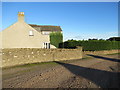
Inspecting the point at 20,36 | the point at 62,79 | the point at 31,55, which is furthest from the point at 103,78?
the point at 20,36

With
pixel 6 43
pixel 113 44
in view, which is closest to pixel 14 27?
pixel 6 43

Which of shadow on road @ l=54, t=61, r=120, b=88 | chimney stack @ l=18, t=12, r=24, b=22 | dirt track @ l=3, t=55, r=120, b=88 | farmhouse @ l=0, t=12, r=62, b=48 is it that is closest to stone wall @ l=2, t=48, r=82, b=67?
dirt track @ l=3, t=55, r=120, b=88

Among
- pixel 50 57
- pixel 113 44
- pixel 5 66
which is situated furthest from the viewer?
pixel 113 44

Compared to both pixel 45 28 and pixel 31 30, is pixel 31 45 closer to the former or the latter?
pixel 31 30

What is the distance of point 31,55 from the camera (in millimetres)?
12961

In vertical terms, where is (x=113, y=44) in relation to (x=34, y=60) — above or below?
above

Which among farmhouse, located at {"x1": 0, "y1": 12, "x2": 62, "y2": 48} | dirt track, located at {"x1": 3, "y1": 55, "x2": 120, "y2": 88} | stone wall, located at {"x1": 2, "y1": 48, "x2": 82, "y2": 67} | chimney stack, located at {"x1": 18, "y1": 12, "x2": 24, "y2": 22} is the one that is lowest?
dirt track, located at {"x1": 3, "y1": 55, "x2": 120, "y2": 88}

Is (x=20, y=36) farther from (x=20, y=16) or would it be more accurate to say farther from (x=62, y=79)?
(x=62, y=79)

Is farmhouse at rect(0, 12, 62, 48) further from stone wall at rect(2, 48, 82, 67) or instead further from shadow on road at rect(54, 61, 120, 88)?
shadow on road at rect(54, 61, 120, 88)

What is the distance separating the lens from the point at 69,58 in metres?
17.0

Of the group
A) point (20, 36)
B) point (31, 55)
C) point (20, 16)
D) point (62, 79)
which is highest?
point (20, 16)

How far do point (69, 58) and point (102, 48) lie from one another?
12.9 m

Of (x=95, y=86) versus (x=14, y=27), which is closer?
(x=95, y=86)

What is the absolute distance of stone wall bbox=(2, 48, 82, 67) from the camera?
11.0m
